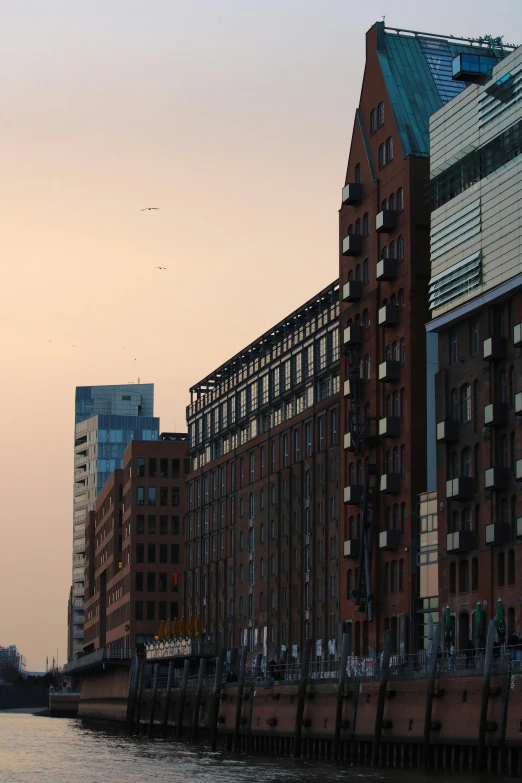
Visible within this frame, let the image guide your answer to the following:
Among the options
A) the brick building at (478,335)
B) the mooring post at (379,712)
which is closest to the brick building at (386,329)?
the brick building at (478,335)

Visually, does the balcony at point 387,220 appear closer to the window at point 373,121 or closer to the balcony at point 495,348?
the window at point 373,121

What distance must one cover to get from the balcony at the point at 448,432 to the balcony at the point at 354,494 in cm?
1518

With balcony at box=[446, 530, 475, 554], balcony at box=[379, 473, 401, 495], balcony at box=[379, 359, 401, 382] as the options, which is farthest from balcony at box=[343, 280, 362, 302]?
balcony at box=[446, 530, 475, 554]

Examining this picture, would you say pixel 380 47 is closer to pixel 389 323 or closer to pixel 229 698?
pixel 389 323

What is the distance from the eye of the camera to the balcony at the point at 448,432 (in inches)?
3420

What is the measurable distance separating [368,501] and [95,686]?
10640 cm

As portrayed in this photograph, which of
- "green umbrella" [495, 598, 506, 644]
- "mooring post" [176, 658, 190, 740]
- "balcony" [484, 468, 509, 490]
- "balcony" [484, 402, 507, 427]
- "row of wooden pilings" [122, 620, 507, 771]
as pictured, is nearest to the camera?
"row of wooden pilings" [122, 620, 507, 771]

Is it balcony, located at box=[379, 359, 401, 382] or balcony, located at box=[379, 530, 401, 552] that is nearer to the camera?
balcony, located at box=[379, 530, 401, 552]

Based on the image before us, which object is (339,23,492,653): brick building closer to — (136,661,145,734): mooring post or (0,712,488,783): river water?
(0,712,488,783): river water

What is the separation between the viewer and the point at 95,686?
197m

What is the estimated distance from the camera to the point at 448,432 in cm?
8694

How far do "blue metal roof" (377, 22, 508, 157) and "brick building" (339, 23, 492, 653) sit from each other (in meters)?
0.10

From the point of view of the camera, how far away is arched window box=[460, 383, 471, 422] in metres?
86.2

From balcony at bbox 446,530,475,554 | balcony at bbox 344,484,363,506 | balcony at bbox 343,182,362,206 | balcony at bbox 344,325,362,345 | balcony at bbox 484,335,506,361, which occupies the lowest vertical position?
balcony at bbox 446,530,475,554
